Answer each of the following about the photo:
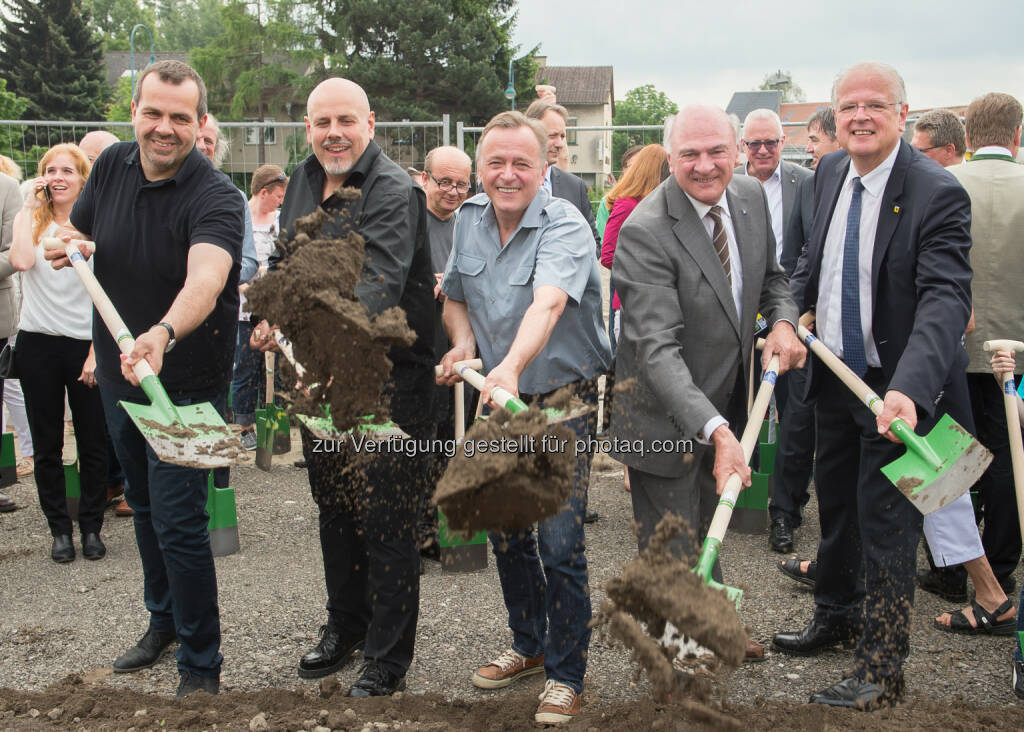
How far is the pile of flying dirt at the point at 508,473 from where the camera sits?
8.50 feet

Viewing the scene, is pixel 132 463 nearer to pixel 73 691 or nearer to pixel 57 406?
pixel 73 691

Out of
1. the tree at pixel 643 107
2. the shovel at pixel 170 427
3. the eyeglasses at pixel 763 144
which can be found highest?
the tree at pixel 643 107

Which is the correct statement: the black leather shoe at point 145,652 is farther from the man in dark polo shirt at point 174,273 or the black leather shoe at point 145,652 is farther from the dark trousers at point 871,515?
the dark trousers at point 871,515

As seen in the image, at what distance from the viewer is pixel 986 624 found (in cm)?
394

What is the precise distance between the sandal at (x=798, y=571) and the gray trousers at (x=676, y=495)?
1.31m

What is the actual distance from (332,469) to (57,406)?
2388mm

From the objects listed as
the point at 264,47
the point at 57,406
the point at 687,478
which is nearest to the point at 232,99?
the point at 264,47

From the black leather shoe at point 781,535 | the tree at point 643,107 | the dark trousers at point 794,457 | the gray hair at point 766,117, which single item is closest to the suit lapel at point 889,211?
the dark trousers at point 794,457

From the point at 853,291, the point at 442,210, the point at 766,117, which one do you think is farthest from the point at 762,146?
the point at 853,291

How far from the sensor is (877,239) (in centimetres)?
321

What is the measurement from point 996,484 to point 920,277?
5.87 feet

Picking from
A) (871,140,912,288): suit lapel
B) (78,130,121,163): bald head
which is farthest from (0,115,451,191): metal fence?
(871,140,912,288): suit lapel

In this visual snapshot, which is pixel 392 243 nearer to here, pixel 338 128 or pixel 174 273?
pixel 338 128

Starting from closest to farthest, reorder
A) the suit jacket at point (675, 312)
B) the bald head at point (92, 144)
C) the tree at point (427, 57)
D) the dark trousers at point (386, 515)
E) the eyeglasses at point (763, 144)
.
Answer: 1. the suit jacket at point (675, 312)
2. the dark trousers at point (386, 515)
3. the bald head at point (92, 144)
4. the eyeglasses at point (763, 144)
5. the tree at point (427, 57)
